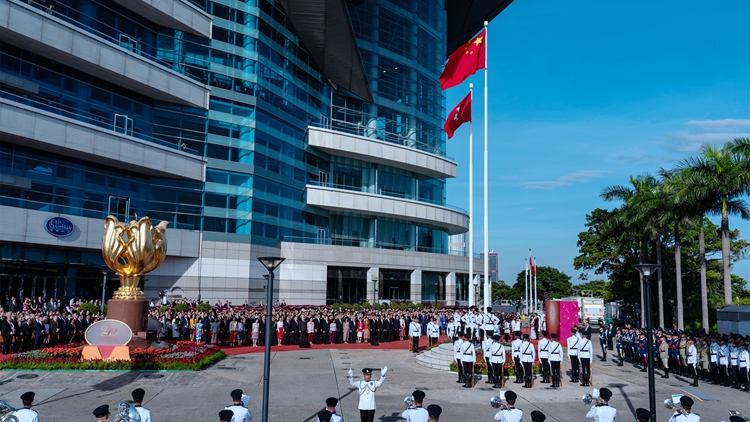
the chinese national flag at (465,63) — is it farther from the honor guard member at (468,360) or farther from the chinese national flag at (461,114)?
the honor guard member at (468,360)

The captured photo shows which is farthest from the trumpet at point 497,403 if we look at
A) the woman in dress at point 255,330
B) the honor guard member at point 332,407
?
the woman in dress at point 255,330

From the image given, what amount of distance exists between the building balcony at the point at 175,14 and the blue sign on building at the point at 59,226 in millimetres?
15743

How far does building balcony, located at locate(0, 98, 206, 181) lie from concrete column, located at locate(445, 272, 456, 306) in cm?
2969

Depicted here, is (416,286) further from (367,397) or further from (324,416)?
(324,416)

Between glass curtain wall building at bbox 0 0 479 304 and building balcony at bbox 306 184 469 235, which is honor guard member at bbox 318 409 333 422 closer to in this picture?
glass curtain wall building at bbox 0 0 479 304

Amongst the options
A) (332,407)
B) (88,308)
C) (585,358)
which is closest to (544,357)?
(585,358)

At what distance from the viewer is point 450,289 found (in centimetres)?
6294

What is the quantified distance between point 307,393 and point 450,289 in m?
46.8

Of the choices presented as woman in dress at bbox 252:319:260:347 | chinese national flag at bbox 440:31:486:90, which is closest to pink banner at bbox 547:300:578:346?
chinese national flag at bbox 440:31:486:90

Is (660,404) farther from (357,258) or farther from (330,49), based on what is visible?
(330,49)

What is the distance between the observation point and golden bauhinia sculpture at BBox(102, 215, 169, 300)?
2323 cm

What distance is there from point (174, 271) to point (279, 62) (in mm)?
19374

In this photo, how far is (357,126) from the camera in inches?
2237

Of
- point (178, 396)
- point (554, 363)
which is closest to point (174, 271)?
point (178, 396)
